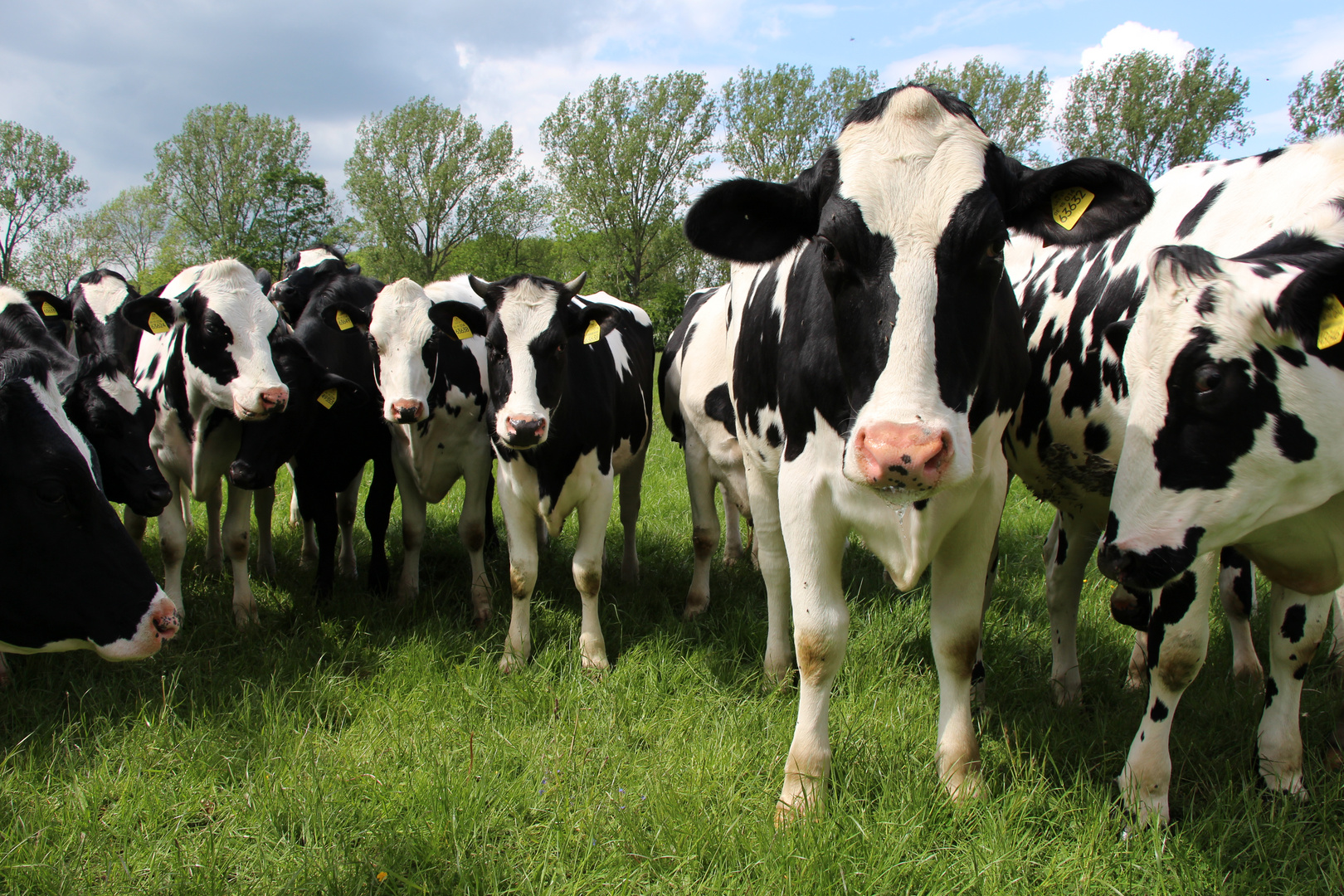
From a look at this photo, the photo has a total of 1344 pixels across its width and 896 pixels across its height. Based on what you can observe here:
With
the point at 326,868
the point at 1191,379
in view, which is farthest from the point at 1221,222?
the point at 326,868

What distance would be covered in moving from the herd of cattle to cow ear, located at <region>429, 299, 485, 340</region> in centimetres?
2

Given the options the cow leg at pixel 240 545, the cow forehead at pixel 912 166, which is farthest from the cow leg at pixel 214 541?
the cow forehead at pixel 912 166

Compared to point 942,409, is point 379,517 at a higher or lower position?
lower

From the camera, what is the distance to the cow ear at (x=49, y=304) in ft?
15.2

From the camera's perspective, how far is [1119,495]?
96.3 inches

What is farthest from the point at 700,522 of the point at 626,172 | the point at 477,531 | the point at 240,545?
the point at 626,172

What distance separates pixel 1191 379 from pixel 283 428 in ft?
15.0

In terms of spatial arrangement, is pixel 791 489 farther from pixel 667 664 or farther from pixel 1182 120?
pixel 1182 120

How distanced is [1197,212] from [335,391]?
457 cm

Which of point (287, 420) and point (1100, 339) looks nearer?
point (1100, 339)

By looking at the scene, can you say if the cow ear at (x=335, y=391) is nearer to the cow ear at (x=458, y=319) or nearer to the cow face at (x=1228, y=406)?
the cow ear at (x=458, y=319)

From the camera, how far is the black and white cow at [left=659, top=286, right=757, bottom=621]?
190 inches

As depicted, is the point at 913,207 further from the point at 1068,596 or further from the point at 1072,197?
the point at 1068,596

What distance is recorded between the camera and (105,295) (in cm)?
614
